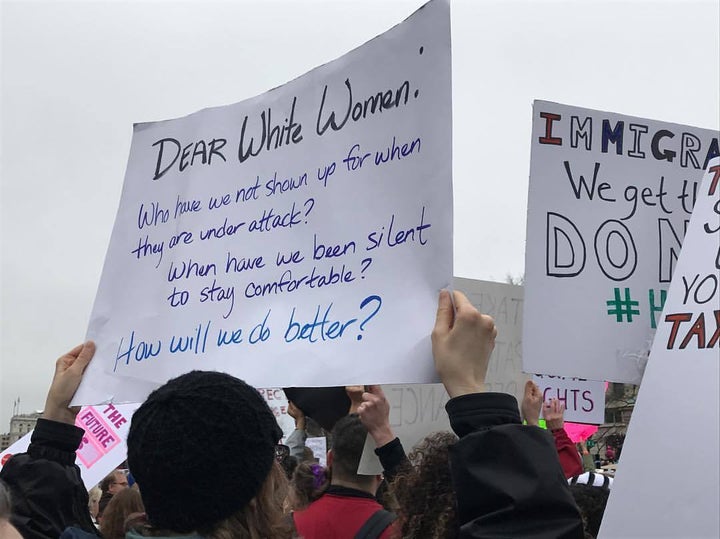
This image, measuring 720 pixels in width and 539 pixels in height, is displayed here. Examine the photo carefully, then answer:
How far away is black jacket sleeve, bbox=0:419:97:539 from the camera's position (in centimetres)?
236

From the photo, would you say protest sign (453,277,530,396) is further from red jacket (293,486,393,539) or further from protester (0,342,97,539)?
protester (0,342,97,539)

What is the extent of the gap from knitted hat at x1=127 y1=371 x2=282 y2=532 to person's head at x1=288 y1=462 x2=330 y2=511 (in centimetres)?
227

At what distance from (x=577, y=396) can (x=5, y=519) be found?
146 inches

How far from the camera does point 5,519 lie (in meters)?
2.18

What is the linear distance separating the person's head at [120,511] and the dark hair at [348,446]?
31.5 inches

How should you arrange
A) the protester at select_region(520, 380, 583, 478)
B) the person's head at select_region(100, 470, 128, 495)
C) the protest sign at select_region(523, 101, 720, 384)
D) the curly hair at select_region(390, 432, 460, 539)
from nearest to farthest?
1. the curly hair at select_region(390, 432, 460, 539)
2. the protest sign at select_region(523, 101, 720, 384)
3. the protester at select_region(520, 380, 583, 478)
4. the person's head at select_region(100, 470, 128, 495)

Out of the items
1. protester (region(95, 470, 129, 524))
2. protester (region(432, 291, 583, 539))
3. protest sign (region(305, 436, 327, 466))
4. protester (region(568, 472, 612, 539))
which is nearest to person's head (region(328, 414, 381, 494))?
protester (region(568, 472, 612, 539))

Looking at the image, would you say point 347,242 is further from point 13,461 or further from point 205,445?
point 13,461

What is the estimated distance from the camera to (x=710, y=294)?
1.71 metres

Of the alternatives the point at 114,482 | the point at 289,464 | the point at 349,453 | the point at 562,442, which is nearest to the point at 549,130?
the point at 349,453

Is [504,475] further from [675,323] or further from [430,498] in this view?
[430,498]

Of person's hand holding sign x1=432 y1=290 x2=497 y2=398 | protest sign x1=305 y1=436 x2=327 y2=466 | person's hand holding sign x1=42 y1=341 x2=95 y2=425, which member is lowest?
protest sign x1=305 y1=436 x2=327 y2=466

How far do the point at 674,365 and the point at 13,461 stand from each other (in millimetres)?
1954

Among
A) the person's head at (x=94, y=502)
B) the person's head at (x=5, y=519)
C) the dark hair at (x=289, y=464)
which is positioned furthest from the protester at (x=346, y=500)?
the person's head at (x=94, y=502)
